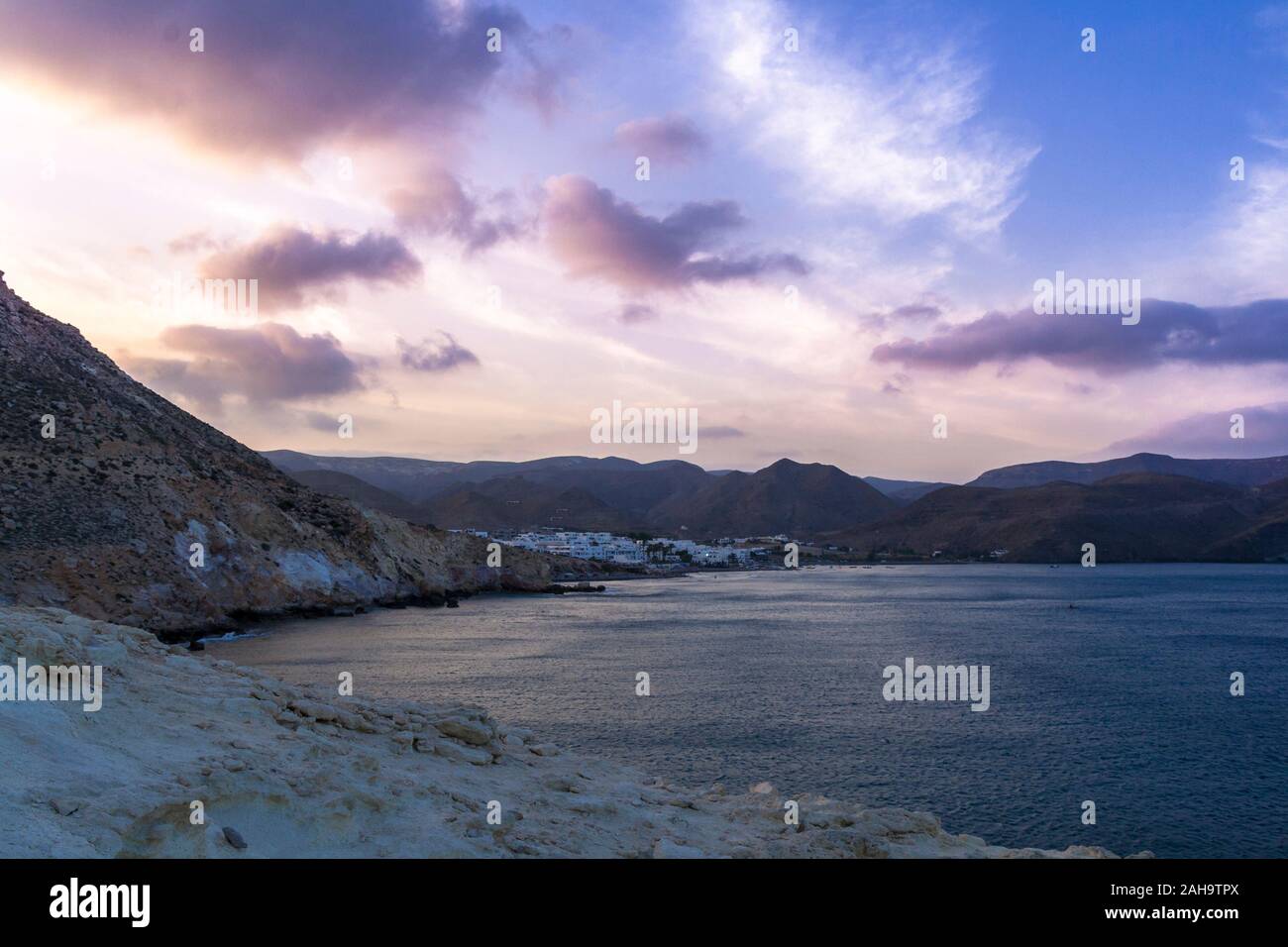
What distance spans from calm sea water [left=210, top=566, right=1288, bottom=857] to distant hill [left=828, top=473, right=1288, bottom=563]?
107534mm

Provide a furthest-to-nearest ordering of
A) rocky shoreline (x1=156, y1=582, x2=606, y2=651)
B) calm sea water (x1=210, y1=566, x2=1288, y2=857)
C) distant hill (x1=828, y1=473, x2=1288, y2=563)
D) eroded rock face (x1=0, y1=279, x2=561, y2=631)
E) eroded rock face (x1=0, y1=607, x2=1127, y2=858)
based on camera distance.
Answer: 1. distant hill (x1=828, y1=473, x2=1288, y2=563)
2. rocky shoreline (x1=156, y1=582, x2=606, y2=651)
3. eroded rock face (x1=0, y1=279, x2=561, y2=631)
4. calm sea water (x1=210, y1=566, x2=1288, y2=857)
5. eroded rock face (x1=0, y1=607, x2=1127, y2=858)

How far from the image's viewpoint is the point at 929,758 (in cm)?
2295

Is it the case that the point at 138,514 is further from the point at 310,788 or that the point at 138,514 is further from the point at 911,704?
the point at 310,788

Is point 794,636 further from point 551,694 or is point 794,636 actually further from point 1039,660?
point 551,694

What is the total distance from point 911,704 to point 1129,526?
566 feet

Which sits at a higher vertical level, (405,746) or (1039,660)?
(405,746)

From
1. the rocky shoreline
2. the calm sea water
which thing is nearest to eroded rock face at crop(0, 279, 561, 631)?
the rocky shoreline

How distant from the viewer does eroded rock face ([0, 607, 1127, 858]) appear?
356 inches

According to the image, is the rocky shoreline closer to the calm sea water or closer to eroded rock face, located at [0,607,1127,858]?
the calm sea water

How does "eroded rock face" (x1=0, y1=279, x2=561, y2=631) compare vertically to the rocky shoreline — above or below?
above

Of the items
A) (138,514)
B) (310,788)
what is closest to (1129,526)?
(138,514)

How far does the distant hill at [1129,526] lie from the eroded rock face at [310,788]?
175 metres
